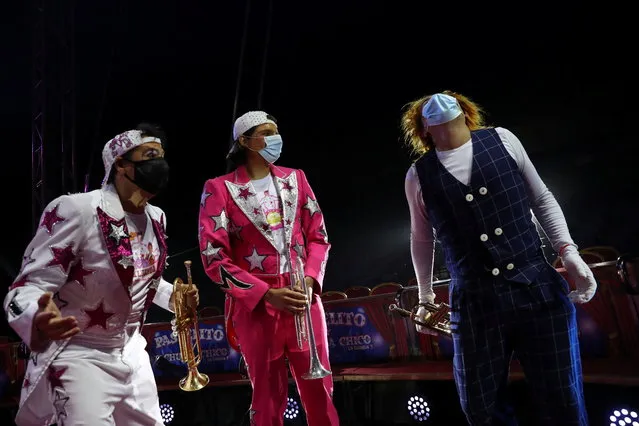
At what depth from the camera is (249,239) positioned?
9.48ft

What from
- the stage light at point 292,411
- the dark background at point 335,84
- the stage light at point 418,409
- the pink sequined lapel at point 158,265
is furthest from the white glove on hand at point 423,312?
the dark background at point 335,84

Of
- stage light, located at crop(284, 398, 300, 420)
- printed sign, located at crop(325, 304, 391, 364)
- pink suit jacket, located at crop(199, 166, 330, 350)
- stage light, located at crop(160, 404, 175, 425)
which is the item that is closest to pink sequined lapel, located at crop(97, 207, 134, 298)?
pink suit jacket, located at crop(199, 166, 330, 350)

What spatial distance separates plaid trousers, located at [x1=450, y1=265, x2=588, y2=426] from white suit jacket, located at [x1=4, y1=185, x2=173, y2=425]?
1626 millimetres

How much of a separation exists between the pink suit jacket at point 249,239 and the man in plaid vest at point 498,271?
0.83 m

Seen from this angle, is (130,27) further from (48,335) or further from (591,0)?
(48,335)

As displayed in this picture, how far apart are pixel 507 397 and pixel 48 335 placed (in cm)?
190

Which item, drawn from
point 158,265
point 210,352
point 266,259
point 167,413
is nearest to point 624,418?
point 266,259

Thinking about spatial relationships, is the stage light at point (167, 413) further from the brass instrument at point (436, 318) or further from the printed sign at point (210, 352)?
the brass instrument at point (436, 318)

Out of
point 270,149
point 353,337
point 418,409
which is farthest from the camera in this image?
point 353,337

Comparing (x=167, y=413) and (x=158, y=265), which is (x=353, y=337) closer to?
(x=167, y=413)

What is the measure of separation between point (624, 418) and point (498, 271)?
7.83 feet

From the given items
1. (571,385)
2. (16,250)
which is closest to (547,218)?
(571,385)

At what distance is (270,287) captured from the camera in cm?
273

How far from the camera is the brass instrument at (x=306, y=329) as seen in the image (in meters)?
2.62
